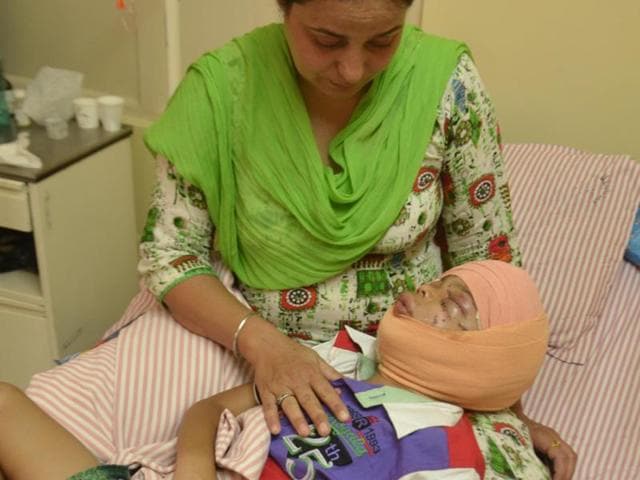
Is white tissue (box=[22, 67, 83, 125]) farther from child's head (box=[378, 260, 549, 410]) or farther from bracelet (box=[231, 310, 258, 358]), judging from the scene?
child's head (box=[378, 260, 549, 410])

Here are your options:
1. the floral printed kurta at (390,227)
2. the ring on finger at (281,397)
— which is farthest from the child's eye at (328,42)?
the ring on finger at (281,397)

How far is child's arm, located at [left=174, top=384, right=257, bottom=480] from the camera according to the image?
93cm

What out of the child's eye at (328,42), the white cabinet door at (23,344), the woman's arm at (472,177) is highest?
the child's eye at (328,42)

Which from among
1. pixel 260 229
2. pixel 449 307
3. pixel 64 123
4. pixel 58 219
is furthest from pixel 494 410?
pixel 64 123

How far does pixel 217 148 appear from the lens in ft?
3.90

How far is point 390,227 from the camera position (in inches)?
46.6

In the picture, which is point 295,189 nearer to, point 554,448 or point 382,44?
point 382,44

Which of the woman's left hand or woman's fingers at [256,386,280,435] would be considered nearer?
woman's fingers at [256,386,280,435]

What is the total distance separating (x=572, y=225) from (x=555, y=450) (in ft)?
2.02

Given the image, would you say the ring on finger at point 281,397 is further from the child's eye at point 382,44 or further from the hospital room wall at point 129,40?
the hospital room wall at point 129,40

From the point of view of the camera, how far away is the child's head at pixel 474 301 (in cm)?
112

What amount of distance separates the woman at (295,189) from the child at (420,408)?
0.31 ft

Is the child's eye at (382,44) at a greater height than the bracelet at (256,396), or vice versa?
the child's eye at (382,44)

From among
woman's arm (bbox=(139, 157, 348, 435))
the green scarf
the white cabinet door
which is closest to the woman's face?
the green scarf
